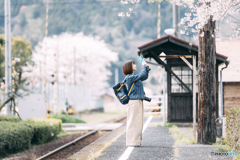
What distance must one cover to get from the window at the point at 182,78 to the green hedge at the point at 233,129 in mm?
6407

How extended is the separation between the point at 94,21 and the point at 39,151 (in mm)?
90584

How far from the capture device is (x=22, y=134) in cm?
1038

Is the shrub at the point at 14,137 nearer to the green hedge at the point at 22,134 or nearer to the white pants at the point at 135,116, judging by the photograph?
the green hedge at the point at 22,134

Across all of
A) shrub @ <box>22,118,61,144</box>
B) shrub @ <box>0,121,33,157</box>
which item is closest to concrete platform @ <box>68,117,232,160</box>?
shrub @ <box>0,121,33,157</box>

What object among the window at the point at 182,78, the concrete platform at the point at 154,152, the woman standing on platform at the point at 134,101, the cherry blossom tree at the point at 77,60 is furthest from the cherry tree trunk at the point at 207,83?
the cherry blossom tree at the point at 77,60

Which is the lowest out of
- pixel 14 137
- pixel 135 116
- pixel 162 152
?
pixel 14 137

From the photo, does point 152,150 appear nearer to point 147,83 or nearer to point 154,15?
point 147,83

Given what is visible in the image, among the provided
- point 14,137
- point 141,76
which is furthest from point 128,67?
point 14,137

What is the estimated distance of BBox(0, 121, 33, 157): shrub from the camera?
30.8 ft

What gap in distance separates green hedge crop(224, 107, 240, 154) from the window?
6407mm

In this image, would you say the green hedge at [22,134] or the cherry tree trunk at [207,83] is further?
the green hedge at [22,134]

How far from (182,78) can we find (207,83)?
219 inches

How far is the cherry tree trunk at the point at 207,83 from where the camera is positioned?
773 cm

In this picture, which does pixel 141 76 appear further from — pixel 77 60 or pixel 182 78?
pixel 77 60
